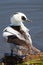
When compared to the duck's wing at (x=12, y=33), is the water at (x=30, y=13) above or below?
above

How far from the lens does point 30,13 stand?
28.2 ft

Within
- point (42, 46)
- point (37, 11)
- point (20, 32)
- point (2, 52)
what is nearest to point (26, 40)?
point (20, 32)

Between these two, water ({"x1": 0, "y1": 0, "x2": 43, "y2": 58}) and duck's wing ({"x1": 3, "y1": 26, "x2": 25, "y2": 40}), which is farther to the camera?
water ({"x1": 0, "y1": 0, "x2": 43, "y2": 58})

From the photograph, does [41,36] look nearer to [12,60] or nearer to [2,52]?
[2,52]

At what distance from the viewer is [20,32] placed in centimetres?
517

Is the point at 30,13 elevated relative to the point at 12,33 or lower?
elevated

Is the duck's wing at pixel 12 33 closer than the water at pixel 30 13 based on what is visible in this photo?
Yes

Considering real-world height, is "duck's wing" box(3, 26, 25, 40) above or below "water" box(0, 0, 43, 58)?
below

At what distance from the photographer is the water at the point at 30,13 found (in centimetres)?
714

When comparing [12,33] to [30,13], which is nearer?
[12,33]

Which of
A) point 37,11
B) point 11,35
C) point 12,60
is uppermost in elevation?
point 37,11

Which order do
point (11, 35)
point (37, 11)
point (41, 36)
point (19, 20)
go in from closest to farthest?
point (11, 35) → point (19, 20) → point (41, 36) → point (37, 11)

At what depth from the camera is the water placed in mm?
7145

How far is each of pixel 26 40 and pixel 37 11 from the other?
3.76 meters
